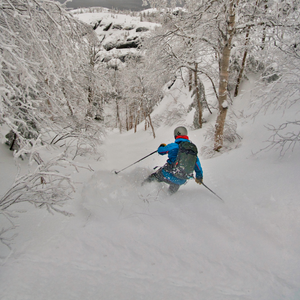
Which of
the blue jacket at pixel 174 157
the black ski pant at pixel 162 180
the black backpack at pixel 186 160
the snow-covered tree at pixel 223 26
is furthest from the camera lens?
the snow-covered tree at pixel 223 26

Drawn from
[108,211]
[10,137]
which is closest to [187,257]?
[108,211]

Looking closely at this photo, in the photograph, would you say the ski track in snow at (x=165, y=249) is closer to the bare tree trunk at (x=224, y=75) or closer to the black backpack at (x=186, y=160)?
the black backpack at (x=186, y=160)

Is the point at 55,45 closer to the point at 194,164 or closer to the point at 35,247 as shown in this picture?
the point at 35,247

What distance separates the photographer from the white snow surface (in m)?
1.75

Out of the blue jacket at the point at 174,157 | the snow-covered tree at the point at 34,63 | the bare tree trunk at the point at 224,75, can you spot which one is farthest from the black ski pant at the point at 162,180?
the bare tree trunk at the point at 224,75

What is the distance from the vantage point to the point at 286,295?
1.79 metres

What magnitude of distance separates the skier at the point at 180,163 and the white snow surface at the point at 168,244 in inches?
11.9

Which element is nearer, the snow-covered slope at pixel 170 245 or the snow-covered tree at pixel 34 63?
the snow-covered slope at pixel 170 245

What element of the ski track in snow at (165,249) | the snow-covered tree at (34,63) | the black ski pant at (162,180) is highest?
the snow-covered tree at (34,63)

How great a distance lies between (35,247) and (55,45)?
3.02 m

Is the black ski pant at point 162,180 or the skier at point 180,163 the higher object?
the skier at point 180,163

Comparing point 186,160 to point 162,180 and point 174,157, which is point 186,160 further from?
point 162,180

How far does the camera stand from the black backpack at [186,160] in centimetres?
354

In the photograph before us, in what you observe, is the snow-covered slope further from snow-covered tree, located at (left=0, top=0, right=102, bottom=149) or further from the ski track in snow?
snow-covered tree, located at (left=0, top=0, right=102, bottom=149)
